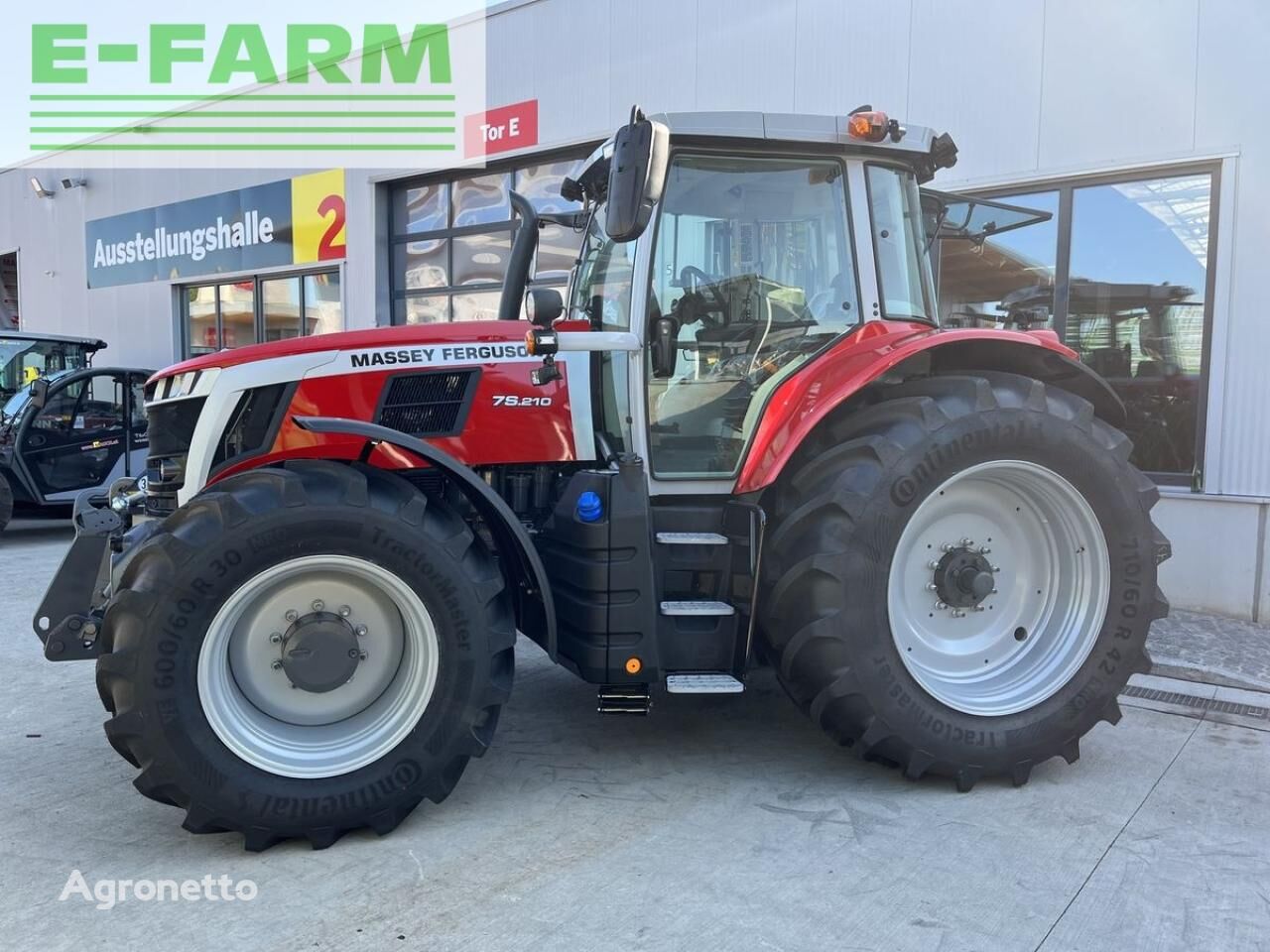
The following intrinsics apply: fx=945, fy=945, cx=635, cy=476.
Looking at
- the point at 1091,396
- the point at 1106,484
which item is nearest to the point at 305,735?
the point at 1106,484

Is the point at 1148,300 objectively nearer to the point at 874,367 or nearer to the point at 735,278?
the point at 874,367

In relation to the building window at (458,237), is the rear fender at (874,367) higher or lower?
lower

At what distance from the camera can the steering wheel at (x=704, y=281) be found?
362 cm

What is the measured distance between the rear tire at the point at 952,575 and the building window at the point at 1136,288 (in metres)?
2.96

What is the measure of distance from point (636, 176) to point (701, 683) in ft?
5.66

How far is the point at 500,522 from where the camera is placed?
3.25 metres

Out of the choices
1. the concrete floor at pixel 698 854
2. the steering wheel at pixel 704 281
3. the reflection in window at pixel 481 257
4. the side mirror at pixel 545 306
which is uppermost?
the reflection in window at pixel 481 257

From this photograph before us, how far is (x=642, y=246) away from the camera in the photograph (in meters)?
3.54

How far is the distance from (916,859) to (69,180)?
691 inches

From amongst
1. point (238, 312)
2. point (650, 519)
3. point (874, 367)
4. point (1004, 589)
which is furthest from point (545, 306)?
point (238, 312)

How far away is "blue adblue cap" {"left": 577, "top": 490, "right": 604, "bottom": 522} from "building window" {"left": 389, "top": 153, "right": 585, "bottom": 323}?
21.7ft

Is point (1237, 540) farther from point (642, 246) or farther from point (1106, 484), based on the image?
point (642, 246)

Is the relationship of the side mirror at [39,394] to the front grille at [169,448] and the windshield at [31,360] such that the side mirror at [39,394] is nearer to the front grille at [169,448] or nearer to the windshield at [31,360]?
the windshield at [31,360]

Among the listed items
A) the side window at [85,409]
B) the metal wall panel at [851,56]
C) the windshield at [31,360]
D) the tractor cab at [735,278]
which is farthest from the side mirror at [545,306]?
the windshield at [31,360]
